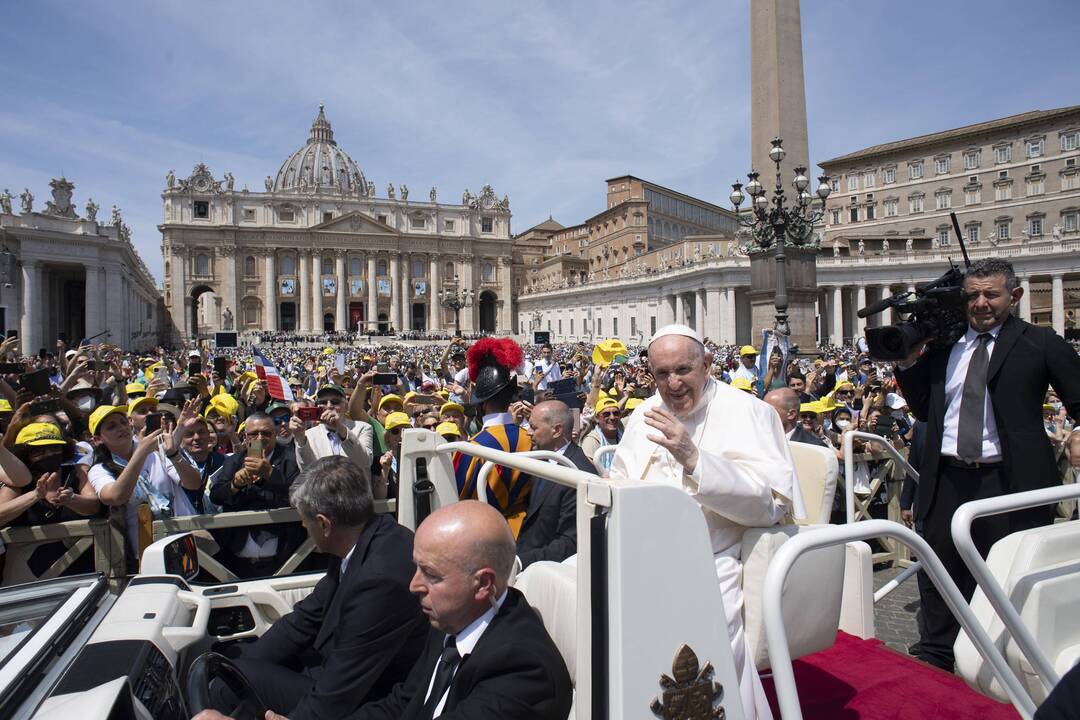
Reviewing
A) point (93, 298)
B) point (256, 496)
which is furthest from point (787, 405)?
point (93, 298)

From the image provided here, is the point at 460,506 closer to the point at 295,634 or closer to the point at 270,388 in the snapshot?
the point at 295,634

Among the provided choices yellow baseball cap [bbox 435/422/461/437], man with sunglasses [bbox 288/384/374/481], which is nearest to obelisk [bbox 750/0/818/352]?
yellow baseball cap [bbox 435/422/461/437]

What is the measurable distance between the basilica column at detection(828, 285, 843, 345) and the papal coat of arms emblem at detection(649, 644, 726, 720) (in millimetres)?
48821

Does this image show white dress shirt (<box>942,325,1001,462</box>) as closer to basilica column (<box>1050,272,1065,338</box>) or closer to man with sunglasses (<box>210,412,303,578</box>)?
man with sunglasses (<box>210,412,303,578</box>)

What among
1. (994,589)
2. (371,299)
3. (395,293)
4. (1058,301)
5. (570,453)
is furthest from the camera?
(395,293)

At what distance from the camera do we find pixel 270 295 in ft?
273

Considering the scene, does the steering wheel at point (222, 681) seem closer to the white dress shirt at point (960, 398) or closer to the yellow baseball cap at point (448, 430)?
the yellow baseball cap at point (448, 430)

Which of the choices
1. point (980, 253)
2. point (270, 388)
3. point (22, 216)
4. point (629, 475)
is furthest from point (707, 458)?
point (980, 253)

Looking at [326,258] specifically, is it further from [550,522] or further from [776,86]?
[550,522]

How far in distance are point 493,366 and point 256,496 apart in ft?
6.41

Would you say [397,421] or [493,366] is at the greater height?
[493,366]

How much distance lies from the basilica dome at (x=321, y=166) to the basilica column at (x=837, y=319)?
260ft

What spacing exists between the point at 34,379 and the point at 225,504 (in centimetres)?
391

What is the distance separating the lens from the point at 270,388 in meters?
7.79
